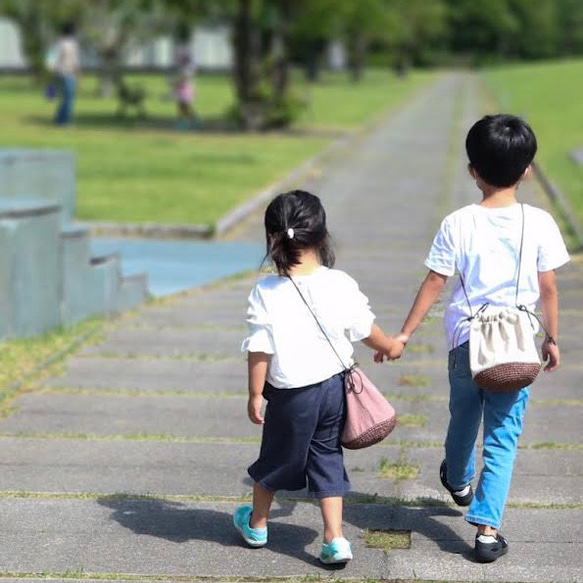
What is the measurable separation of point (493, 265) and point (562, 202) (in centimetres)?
1169

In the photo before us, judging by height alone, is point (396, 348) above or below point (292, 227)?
below

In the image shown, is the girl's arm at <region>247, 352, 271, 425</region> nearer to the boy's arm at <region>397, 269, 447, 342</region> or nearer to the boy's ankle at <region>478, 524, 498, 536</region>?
the boy's arm at <region>397, 269, 447, 342</region>

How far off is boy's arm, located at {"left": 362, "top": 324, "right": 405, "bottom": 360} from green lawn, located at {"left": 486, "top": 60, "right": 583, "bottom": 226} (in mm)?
10430

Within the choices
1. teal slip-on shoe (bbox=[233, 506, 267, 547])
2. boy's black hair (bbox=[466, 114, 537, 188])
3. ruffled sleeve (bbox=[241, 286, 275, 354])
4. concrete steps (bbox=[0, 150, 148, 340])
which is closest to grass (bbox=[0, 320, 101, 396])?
concrete steps (bbox=[0, 150, 148, 340])

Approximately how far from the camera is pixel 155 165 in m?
20.3

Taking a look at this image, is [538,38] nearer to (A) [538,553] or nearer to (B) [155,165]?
(B) [155,165]

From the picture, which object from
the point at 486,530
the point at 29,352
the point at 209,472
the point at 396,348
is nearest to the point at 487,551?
the point at 486,530

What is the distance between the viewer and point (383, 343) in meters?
4.57

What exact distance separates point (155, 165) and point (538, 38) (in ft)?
396

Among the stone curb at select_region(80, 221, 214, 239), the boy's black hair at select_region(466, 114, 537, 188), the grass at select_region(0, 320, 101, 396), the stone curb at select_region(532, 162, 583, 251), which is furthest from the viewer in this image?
the stone curb at select_region(80, 221, 214, 239)

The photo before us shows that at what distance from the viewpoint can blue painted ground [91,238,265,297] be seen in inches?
444

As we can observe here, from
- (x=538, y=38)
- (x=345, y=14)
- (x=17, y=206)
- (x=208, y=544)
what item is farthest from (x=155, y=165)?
(x=538, y=38)

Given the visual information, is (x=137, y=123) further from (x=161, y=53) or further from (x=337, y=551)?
(x=161, y=53)

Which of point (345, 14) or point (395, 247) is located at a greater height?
point (345, 14)
